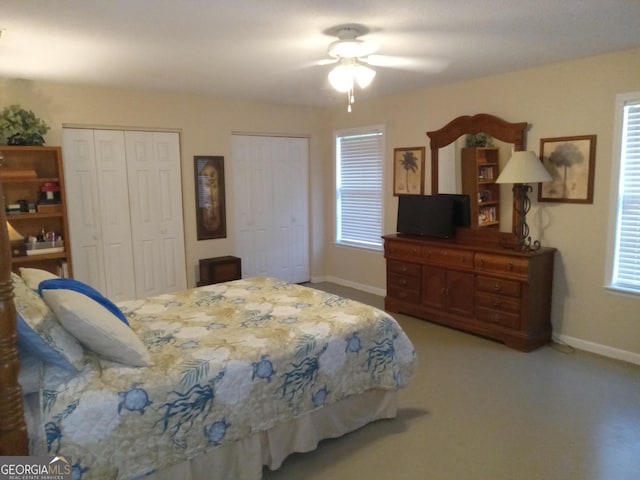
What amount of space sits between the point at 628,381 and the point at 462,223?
195cm

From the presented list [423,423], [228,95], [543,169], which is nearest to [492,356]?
[423,423]

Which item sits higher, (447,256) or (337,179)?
(337,179)

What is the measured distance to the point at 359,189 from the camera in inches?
237

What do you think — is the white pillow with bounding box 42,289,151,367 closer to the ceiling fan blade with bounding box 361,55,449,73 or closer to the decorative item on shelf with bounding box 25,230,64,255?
the decorative item on shelf with bounding box 25,230,64,255

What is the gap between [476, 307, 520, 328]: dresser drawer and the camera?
3928 mm

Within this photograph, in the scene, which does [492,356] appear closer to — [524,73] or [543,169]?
[543,169]

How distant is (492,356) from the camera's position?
12.6ft

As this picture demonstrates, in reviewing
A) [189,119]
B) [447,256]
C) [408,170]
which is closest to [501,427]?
[447,256]

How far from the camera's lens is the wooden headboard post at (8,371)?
4.99 feet

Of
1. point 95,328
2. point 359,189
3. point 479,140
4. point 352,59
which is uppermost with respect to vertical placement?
point 352,59

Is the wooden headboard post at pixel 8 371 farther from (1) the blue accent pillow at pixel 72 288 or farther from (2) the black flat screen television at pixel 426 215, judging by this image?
(2) the black flat screen television at pixel 426 215

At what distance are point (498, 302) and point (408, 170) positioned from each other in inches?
75.8

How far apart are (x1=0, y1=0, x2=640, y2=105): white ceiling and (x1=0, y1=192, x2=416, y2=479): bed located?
1566 millimetres

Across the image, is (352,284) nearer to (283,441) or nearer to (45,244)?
(45,244)
